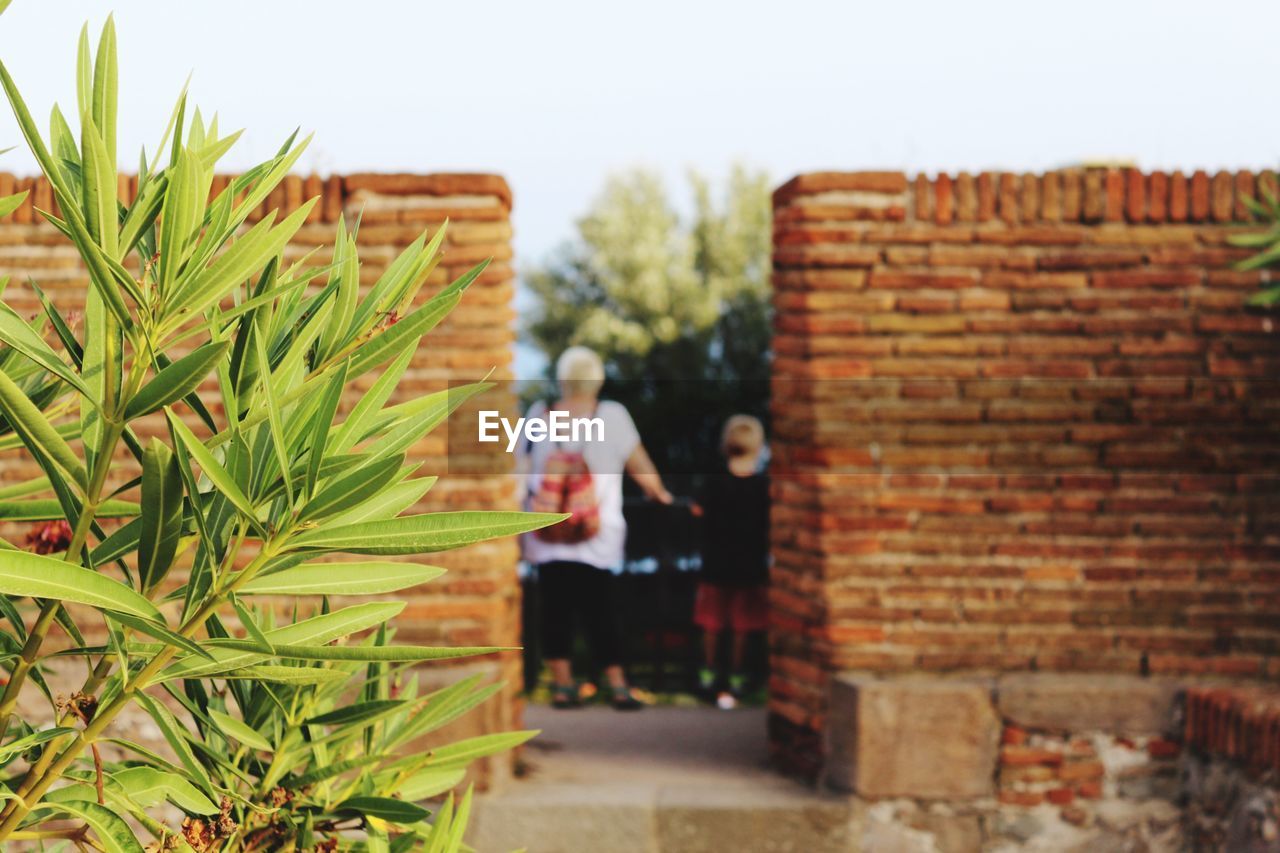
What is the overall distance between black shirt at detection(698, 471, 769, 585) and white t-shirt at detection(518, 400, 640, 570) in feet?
2.25

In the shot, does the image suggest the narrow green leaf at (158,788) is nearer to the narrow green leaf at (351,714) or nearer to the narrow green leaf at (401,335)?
the narrow green leaf at (351,714)

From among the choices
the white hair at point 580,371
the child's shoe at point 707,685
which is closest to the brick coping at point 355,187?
the white hair at point 580,371

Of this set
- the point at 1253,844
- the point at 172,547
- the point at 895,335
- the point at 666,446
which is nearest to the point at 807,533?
the point at 895,335

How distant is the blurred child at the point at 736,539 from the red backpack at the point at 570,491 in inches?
32.5

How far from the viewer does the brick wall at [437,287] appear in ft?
16.2

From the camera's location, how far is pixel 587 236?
3769cm

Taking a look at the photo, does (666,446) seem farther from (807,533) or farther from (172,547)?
(172,547)

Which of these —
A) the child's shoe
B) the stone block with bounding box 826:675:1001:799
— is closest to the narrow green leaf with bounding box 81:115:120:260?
the stone block with bounding box 826:675:1001:799

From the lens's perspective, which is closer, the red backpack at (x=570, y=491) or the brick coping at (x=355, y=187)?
the brick coping at (x=355, y=187)

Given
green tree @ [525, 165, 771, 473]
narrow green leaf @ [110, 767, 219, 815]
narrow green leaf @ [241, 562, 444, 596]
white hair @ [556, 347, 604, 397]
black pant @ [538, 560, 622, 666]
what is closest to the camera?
narrow green leaf @ [241, 562, 444, 596]

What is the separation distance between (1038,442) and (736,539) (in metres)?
1.77

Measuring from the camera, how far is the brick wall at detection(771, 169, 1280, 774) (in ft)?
16.2

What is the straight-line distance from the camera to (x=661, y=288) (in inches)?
1405

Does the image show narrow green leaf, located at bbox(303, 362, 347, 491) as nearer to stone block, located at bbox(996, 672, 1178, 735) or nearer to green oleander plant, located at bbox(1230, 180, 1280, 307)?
stone block, located at bbox(996, 672, 1178, 735)
